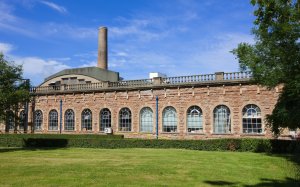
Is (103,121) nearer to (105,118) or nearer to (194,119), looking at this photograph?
(105,118)

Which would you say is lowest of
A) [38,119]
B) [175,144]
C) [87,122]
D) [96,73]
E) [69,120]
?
[175,144]

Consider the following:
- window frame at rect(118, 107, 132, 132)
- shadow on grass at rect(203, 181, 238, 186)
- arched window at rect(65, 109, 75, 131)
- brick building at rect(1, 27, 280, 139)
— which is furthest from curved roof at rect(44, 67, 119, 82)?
shadow on grass at rect(203, 181, 238, 186)

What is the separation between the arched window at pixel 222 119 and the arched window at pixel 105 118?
1113cm

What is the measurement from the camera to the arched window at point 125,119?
3259cm

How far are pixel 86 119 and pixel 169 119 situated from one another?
9.66 meters

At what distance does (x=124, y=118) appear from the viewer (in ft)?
108

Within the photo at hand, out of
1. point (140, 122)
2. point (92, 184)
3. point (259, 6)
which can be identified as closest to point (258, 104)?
point (140, 122)

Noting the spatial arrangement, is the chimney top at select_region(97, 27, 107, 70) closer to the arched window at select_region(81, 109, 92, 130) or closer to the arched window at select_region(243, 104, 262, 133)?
the arched window at select_region(81, 109, 92, 130)

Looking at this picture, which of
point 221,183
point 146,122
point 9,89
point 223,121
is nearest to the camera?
point 221,183

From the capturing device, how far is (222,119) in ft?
91.6

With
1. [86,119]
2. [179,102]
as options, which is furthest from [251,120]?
[86,119]

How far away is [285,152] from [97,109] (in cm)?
1907

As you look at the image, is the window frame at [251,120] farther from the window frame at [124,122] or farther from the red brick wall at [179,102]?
the window frame at [124,122]

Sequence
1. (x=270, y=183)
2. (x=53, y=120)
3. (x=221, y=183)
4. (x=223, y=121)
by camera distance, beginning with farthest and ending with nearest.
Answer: (x=53, y=120)
(x=223, y=121)
(x=270, y=183)
(x=221, y=183)
